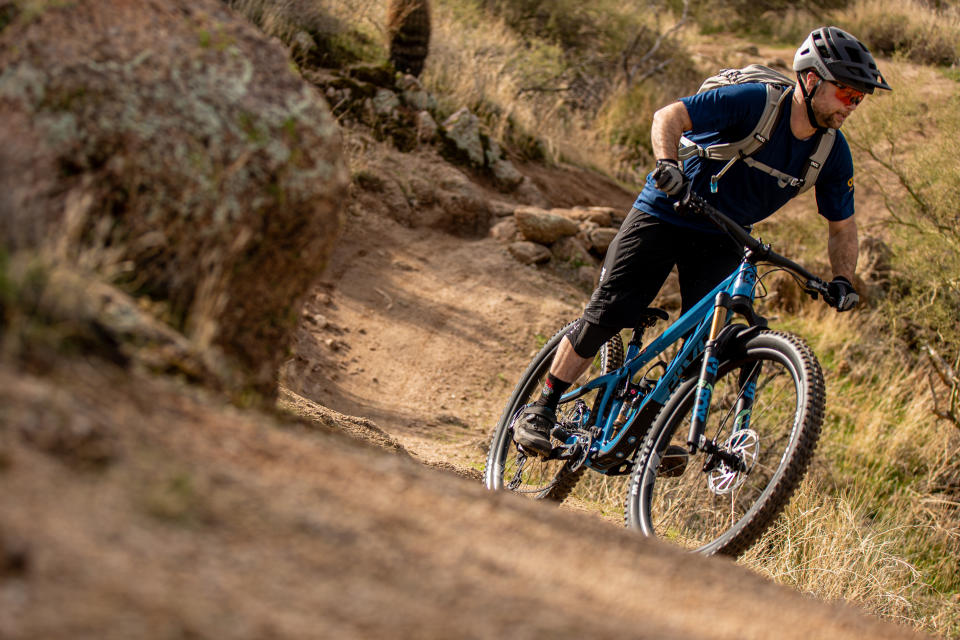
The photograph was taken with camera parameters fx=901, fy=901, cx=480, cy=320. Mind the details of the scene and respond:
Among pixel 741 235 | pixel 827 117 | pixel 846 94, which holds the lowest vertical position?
pixel 741 235

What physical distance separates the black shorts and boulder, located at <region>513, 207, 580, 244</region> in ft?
19.4

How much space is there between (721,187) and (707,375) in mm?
973

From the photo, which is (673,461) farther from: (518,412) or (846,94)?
(846,94)

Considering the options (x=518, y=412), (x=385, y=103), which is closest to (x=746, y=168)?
(x=518, y=412)

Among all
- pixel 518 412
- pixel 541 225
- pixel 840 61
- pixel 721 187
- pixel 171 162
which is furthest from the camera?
pixel 541 225

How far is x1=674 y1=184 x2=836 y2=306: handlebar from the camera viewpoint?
3805 mm

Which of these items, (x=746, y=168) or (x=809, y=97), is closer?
(x=809, y=97)

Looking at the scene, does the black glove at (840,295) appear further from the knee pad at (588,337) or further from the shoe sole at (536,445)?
the shoe sole at (536,445)

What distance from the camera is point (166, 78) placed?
2.72m

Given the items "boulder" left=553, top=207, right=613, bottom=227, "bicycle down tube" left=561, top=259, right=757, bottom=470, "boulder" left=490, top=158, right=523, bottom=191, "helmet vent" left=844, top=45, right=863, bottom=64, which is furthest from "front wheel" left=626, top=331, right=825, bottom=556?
"boulder" left=490, top=158, right=523, bottom=191

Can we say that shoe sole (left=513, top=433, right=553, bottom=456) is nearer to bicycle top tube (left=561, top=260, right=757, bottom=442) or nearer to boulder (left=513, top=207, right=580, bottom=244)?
bicycle top tube (left=561, top=260, right=757, bottom=442)

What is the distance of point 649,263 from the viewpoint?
13.8ft

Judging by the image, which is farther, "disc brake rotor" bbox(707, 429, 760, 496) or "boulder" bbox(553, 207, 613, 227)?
"boulder" bbox(553, 207, 613, 227)

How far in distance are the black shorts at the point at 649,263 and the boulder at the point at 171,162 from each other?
1.65 meters
